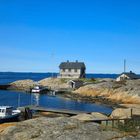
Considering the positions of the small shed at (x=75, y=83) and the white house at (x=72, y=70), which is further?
the white house at (x=72, y=70)

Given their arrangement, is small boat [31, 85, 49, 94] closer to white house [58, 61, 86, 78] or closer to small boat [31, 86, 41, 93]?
small boat [31, 86, 41, 93]

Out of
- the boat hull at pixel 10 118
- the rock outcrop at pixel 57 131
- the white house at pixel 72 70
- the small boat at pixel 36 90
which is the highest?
the white house at pixel 72 70

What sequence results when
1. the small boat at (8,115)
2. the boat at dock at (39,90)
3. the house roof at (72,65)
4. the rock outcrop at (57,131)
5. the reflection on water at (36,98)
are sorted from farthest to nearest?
the house roof at (72,65)
the boat at dock at (39,90)
the reflection on water at (36,98)
the small boat at (8,115)
the rock outcrop at (57,131)

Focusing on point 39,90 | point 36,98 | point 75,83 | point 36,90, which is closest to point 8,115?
point 36,98

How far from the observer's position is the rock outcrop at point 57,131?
84.7 ft

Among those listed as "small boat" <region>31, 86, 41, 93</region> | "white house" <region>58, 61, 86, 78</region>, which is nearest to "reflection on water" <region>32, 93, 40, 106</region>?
"small boat" <region>31, 86, 41, 93</region>

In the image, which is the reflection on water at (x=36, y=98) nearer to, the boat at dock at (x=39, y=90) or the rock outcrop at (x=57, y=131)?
the boat at dock at (x=39, y=90)

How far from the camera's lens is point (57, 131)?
26672mm

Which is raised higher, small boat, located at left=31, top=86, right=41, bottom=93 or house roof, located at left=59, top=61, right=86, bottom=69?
house roof, located at left=59, top=61, right=86, bottom=69

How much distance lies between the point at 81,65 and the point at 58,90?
29.2m

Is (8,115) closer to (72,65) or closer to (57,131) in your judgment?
(57,131)

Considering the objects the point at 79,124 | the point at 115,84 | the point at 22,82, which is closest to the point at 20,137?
the point at 79,124

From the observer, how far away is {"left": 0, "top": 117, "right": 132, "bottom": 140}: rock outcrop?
25.8m

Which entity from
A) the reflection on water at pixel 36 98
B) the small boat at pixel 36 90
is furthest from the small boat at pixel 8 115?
the small boat at pixel 36 90
